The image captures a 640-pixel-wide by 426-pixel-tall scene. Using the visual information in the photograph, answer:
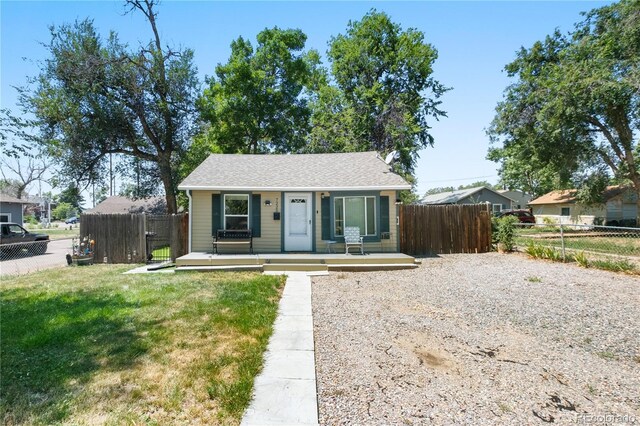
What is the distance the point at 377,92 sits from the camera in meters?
23.2

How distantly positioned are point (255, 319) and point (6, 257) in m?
17.1

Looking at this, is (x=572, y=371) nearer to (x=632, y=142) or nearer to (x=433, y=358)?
(x=433, y=358)

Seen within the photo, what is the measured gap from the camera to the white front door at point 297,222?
1187 cm

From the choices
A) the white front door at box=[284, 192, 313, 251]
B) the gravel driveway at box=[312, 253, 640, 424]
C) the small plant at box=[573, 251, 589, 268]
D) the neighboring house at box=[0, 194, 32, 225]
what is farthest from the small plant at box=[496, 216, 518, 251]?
the neighboring house at box=[0, 194, 32, 225]

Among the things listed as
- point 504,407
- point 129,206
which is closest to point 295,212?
point 504,407

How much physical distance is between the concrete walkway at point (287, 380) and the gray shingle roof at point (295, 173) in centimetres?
714

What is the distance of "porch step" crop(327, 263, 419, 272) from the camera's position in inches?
389

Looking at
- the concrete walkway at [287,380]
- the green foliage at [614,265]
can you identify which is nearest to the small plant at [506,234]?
the green foliage at [614,265]

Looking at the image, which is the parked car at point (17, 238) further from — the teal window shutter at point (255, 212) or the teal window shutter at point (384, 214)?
the teal window shutter at point (384, 214)

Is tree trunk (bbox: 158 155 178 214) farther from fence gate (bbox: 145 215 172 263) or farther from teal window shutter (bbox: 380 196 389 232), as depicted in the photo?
teal window shutter (bbox: 380 196 389 232)

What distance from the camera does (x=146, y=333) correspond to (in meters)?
4.40

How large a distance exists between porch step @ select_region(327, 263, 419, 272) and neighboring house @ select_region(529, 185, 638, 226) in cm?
2315

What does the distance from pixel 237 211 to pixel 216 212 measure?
0.75m

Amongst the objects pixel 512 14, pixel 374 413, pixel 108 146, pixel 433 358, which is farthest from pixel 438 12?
pixel 108 146
